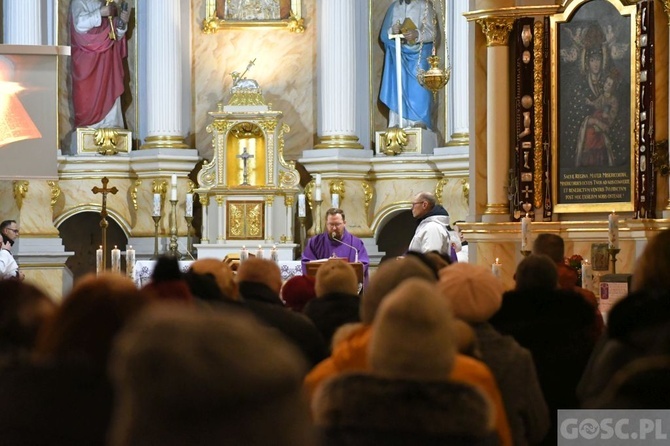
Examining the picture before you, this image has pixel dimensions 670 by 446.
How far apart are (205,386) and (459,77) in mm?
16868

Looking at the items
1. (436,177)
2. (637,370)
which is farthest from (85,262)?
(637,370)

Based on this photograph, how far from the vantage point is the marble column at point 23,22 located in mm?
19117

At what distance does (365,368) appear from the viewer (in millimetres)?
4078

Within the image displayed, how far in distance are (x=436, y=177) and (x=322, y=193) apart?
1645 millimetres

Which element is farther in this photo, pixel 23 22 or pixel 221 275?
pixel 23 22

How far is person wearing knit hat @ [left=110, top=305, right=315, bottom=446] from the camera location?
7.44 ft

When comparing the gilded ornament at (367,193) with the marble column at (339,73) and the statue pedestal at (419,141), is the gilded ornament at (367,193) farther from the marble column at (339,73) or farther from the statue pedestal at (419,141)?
the statue pedestal at (419,141)

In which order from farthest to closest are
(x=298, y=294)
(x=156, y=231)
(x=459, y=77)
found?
(x=459, y=77) → (x=156, y=231) → (x=298, y=294)

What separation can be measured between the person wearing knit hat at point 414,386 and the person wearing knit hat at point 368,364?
14 centimetres

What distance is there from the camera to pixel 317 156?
19.4 meters

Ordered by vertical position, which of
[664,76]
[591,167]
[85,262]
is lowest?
[85,262]

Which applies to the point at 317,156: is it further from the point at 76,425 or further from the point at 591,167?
the point at 76,425

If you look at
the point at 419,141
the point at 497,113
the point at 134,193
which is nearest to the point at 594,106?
the point at 497,113

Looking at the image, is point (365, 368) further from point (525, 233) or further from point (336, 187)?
point (336, 187)
